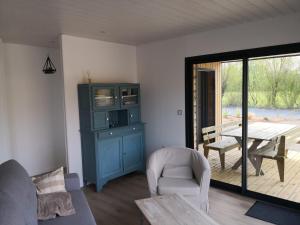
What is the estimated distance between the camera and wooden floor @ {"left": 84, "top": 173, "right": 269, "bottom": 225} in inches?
117

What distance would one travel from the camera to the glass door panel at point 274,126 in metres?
3.23

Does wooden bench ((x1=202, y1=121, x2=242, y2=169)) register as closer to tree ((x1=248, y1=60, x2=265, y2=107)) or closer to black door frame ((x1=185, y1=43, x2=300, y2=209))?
black door frame ((x1=185, y1=43, x2=300, y2=209))

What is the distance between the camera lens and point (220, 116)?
3.93m

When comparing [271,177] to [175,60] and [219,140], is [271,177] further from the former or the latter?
[175,60]

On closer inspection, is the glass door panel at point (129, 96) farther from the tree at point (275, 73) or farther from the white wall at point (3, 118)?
the tree at point (275, 73)

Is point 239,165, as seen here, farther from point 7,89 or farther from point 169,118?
point 7,89

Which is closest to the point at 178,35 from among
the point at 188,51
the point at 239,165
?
the point at 188,51

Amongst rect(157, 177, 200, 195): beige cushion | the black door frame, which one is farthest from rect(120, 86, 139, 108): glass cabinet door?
rect(157, 177, 200, 195): beige cushion

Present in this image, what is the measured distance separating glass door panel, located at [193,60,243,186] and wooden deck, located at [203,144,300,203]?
0.01m

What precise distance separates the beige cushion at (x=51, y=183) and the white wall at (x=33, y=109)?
2.13 meters

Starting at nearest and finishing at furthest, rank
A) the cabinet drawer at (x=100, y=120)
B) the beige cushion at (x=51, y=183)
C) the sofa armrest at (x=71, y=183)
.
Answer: the beige cushion at (x=51, y=183)
the sofa armrest at (x=71, y=183)
the cabinet drawer at (x=100, y=120)

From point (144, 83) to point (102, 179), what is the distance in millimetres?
1912

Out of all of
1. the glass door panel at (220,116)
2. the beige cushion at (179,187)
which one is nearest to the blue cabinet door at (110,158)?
the beige cushion at (179,187)

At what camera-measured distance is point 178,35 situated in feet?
13.1
